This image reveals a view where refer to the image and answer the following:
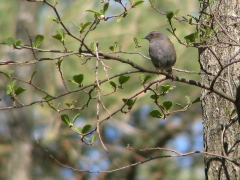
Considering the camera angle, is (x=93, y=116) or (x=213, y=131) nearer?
(x=213, y=131)

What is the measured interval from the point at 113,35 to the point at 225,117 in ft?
23.2

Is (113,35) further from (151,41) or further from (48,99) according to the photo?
(48,99)

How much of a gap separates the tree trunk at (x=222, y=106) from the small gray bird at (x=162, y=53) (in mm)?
1059

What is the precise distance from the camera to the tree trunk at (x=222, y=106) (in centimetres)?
374

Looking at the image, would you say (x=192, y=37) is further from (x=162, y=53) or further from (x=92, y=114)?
(x=92, y=114)

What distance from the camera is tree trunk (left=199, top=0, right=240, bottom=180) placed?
3.74m

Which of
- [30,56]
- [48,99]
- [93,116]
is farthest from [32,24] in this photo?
[48,99]

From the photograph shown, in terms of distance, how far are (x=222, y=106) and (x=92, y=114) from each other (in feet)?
24.5

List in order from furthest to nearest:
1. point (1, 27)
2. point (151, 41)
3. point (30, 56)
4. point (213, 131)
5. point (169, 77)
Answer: point (1, 27) → point (30, 56) → point (151, 41) → point (213, 131) → point (169, 77)

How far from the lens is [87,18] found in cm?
1023

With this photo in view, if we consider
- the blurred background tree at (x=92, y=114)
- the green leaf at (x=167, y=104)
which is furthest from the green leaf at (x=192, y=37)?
the blurred background tree at (x=92, y=114)

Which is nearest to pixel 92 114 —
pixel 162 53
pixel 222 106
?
pixel 162 53

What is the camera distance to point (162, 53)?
5.20 m

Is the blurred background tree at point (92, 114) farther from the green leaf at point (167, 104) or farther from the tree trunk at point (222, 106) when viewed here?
the green leaf at point (167, 104)
